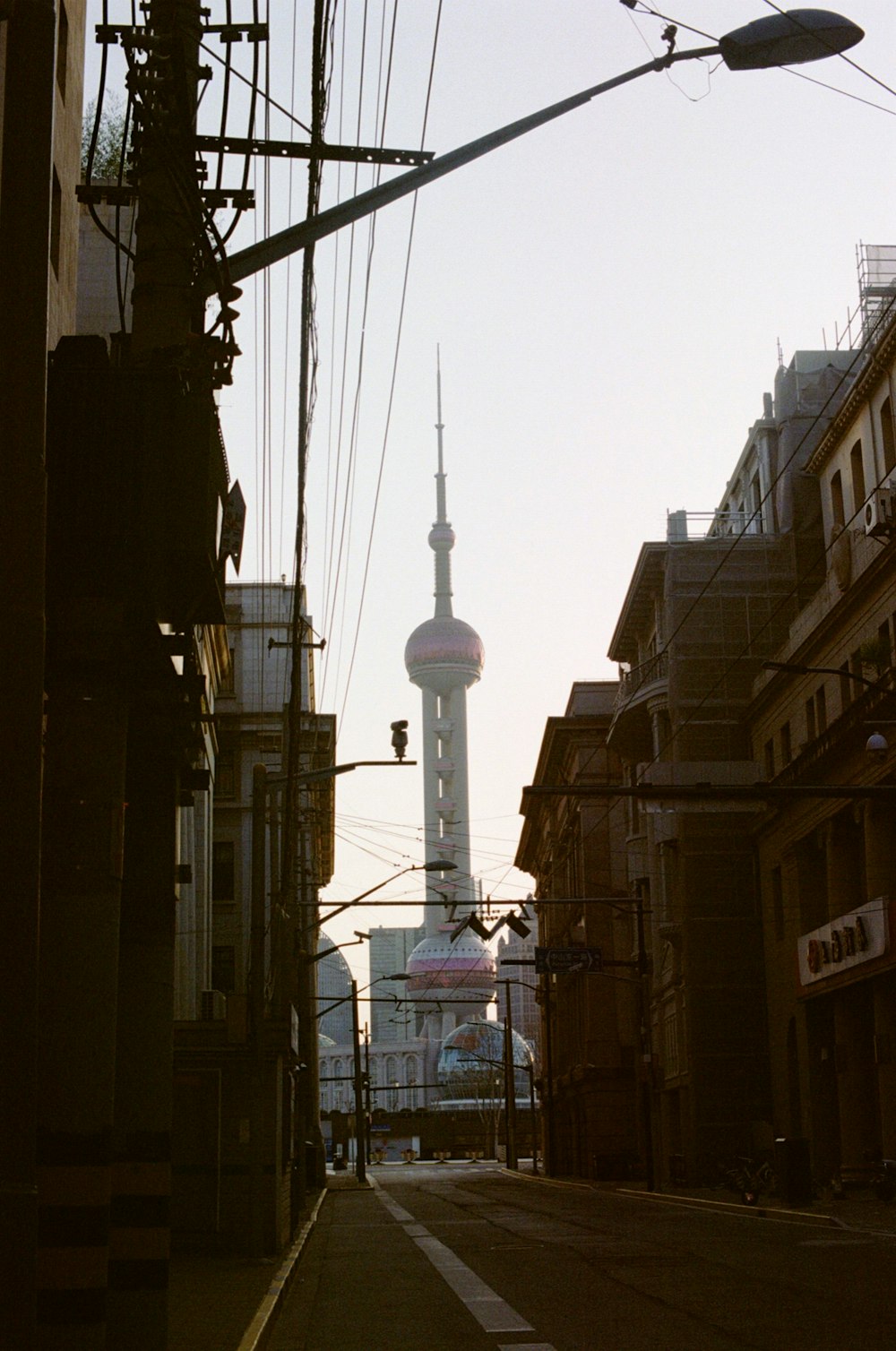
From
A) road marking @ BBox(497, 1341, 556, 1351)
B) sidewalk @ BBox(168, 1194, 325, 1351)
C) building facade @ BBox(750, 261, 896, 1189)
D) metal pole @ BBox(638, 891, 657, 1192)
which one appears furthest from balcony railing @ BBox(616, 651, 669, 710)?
road marking @ BBox(497, 1341, 556, 1351)

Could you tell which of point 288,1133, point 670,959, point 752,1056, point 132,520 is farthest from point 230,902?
point 132,520

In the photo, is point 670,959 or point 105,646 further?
point 670,959

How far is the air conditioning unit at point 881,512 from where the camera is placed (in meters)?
37.8

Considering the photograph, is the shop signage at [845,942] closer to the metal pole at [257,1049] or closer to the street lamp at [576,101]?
the metal pole at [257,1049]

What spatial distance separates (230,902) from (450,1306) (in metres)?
55.8

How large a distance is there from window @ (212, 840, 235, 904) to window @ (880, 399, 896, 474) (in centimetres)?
3833

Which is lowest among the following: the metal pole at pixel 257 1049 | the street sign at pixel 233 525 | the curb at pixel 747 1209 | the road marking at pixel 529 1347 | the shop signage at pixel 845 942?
the curb at pixel 747 1209

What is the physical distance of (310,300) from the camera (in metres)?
17.8

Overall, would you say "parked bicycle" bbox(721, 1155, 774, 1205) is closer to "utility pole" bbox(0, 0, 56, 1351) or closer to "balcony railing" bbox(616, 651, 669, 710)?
"balcony railing" bbox(616, 651, 669, 710)

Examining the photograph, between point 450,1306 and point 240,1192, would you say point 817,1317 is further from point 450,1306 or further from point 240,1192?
point 240,1192

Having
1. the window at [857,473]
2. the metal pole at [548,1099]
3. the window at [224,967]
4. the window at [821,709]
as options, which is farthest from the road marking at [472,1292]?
the metal pole at [548,1099]

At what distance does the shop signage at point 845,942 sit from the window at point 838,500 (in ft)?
40.6

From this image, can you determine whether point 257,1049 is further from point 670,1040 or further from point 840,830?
point 670,1040

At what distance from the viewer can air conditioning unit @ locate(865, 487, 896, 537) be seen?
3775 cm
